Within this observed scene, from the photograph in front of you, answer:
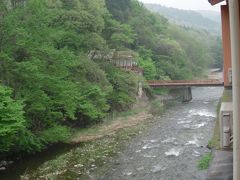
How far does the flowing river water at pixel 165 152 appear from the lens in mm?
17188

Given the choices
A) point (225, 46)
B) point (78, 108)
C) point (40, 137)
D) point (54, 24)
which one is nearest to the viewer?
point (225, 46)

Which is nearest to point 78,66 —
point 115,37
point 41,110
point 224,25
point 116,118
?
point 116,118

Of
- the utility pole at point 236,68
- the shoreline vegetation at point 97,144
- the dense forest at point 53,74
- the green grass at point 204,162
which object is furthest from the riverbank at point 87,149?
the utility pole at point 236,68

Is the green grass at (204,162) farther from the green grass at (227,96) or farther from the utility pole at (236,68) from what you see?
the utility pole at (236,68)

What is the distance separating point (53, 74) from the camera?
940 inches

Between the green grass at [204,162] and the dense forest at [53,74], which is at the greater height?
the dense forest at [53,74]

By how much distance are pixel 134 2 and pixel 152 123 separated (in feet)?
106

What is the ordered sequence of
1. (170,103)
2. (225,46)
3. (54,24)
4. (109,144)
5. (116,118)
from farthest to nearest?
1. (170,103)
2. (116,118)
3. (54,24)
4. (109,144)
5. (225,46)

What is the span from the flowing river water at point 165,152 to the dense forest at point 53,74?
8.90ft

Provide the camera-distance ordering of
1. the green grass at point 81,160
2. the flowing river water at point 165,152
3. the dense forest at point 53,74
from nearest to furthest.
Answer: the flowing river water at point 165,152, the green grass at point 81,160, the dense forest at point 53,74

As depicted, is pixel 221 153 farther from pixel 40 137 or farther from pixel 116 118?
pixel 116 118

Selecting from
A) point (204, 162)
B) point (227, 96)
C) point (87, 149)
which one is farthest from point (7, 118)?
point (227, 96)

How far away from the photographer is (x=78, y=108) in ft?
91.7

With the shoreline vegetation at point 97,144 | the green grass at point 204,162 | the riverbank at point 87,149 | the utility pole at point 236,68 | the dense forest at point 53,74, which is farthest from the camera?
the dense forest at point 53,74
